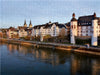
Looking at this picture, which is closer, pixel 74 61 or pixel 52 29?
pixel 74 61

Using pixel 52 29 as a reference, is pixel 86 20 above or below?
above

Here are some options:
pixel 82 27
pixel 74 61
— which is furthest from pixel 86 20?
pixel 74 61

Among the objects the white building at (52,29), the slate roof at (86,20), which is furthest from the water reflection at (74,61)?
the white building at (52,29)

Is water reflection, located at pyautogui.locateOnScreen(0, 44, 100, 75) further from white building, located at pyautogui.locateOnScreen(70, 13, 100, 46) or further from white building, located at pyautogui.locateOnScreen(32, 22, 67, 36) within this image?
white building, located at pyautogui.locateOnScreen(32, 22, 67, 36)

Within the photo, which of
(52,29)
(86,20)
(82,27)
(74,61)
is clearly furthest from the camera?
(52,29)

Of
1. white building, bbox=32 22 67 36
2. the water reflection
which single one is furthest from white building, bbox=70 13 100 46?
the water reflection

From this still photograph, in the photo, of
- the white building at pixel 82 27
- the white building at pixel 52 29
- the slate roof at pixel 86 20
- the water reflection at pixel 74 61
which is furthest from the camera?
the white building at pixel 52 29

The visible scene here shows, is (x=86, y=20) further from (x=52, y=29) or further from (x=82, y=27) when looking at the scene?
(x=52, y=29)

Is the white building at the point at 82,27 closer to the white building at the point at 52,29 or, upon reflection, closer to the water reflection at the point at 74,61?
the white building at the point at 52,29

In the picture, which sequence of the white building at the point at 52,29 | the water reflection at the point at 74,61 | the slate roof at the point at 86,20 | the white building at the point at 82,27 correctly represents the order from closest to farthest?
the water reflection at the point at 74,61
the white building at the point at 82,27
the slate roof at the point at 86,20
the white building at the point at 52,29

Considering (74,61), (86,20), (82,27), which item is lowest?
(74,61)

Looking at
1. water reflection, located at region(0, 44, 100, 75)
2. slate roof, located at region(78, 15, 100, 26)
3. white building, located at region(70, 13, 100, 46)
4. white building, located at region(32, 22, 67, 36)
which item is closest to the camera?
water reflection, located at region(0, 44, 100, 75)

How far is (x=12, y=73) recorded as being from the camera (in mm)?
17719

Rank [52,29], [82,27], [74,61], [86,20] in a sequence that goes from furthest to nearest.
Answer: [52,29] → [86,20] → [82,27] → [74,61]
